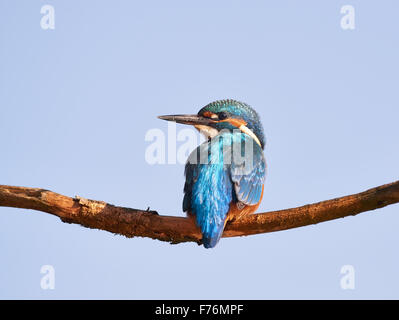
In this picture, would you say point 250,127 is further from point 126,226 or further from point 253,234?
point 126,226

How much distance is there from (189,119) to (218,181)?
1.32 metres

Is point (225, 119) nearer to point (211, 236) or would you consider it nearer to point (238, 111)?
point (238, 111)

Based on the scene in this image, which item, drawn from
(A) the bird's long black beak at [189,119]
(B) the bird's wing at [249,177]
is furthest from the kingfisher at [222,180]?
(A) the bird's long black beak at [189,119]

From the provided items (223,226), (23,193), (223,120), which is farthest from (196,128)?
(23,193)

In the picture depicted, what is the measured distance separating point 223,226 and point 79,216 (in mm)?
1188

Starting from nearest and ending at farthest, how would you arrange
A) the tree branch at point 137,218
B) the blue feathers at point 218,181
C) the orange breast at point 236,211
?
the tree branch at point 137,218
the blue feathers at point 218,181
the orange breast at point 236,211

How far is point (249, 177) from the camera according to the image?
15.7ft

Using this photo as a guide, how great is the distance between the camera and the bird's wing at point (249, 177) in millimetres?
4625

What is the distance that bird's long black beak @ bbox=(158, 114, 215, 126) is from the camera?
560 centimetres

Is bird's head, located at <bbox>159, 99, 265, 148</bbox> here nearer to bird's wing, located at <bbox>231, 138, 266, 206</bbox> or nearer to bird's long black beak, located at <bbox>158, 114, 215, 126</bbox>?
bird's long black beak, located at <bbox>158, 114, 215, 126</bbox>

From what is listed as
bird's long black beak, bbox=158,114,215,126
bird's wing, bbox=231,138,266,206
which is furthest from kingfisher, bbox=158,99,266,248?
bird's long black beak, bbox=158,114,215,126

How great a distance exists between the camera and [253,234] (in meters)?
4.59

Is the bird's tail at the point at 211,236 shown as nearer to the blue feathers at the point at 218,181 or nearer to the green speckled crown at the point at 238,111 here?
the blue feathers at the point at 218,181

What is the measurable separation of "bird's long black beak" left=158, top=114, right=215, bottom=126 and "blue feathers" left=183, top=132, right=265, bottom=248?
21.7 inches
